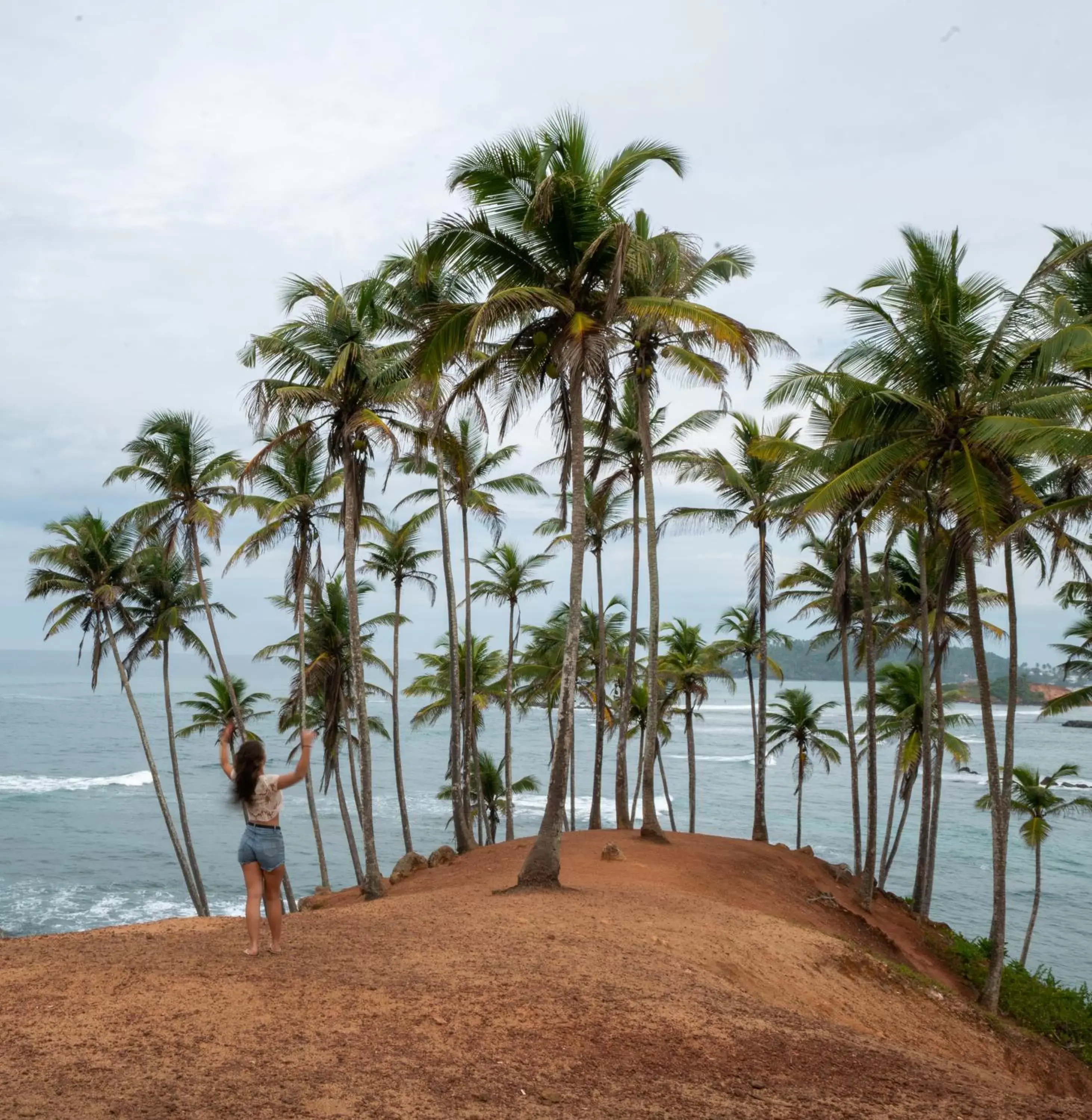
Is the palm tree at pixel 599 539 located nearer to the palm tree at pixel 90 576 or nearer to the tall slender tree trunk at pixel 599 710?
the tall slender tree trunk at pixel 599 710

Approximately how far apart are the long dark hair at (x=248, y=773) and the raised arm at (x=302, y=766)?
0.18 meters

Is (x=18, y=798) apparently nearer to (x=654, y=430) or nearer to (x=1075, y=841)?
(x=654, y=430)

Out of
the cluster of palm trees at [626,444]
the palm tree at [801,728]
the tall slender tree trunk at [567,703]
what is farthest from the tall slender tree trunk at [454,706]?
the palm tree at [801,728]

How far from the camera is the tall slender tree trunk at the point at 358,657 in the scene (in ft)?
50.3

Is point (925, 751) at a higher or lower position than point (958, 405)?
lower

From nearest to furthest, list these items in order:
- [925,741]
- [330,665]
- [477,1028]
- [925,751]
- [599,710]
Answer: [477,1028]
[925,751]
[925,741]
[599,710]
[330,665]

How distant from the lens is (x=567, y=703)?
12789 mm

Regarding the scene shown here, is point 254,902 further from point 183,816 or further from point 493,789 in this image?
point 493,789

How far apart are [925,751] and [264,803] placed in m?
17.5

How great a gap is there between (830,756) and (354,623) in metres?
20.3

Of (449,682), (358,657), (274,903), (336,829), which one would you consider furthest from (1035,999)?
(336,829)

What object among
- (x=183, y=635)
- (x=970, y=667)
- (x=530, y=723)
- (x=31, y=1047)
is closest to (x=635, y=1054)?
(x=31, y=1047)

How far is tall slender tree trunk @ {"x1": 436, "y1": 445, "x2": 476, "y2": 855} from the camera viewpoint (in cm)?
2064

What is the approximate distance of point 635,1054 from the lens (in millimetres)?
5680
